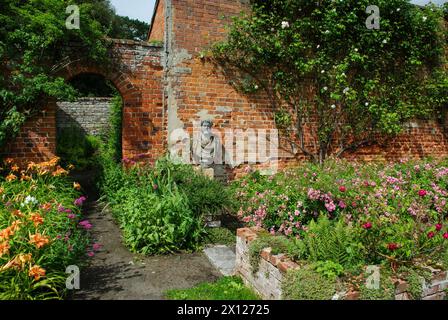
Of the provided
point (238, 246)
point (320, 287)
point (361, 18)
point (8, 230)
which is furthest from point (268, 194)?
point (361, 18)

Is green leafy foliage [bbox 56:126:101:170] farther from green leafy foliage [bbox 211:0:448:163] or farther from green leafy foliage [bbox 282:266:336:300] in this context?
green leafy foliage [bbox 282:266:336:300]

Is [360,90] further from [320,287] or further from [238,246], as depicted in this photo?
[320,287]

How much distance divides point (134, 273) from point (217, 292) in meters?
1.09

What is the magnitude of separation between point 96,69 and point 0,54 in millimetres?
1609

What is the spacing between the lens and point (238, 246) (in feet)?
12.9

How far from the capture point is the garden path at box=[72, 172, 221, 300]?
3.46 m

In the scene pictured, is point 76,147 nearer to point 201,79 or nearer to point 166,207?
point 201,79

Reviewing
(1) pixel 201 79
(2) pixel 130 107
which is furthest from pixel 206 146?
(2) pixel 130 107

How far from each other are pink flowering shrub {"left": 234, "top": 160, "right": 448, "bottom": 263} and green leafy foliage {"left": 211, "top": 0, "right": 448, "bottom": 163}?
2672 mm

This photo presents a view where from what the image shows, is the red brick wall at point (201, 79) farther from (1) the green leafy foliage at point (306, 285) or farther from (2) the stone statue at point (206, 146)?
(1) the green leafy foliage at point (306, 285)

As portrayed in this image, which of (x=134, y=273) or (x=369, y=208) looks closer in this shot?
(x=134, y=273)

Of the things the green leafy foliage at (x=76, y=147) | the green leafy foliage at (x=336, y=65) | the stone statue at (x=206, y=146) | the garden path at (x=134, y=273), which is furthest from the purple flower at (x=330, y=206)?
the green leafy foliage at (x=76, y=147)

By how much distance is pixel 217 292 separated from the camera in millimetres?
3502

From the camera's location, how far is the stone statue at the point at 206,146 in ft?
22.5
